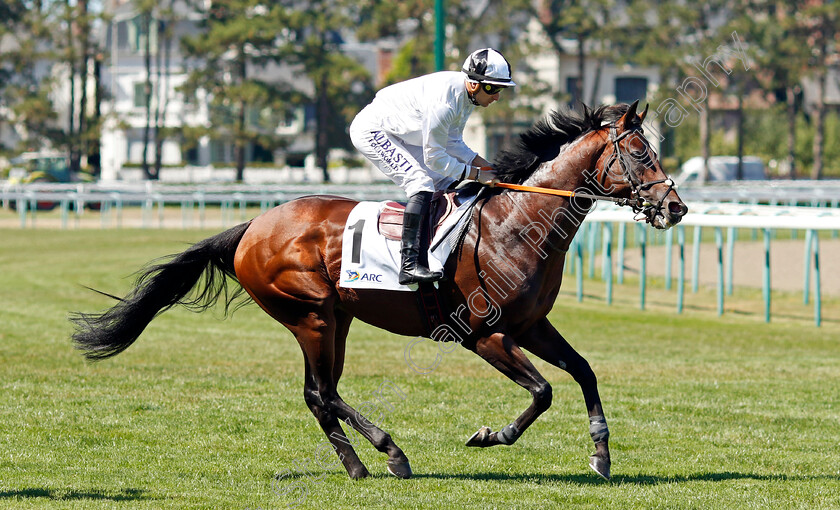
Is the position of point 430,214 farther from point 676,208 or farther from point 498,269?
point 676,208

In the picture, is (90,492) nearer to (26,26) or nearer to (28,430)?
(28,430)

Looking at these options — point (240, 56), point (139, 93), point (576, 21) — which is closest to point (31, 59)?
point (240, 56)

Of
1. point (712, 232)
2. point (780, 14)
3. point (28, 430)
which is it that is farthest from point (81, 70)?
point (28, 430)

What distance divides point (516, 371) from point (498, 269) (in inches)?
→ 20.0

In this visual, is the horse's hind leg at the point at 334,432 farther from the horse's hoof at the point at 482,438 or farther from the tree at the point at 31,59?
the tree at the point at 31,59

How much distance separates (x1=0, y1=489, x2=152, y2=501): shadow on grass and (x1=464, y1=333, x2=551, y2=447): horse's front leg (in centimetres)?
168

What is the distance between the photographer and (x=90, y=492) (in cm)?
476

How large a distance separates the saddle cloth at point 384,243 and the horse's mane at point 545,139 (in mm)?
249

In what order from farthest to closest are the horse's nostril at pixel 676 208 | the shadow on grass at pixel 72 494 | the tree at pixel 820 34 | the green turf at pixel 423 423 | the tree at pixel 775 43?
the tree at pixel 820 34, the tree at pixel 775 43, the horse's nostril at pixel 676 208, the green turf at pixel 423 423, the shadow on grass at pixel 72 494

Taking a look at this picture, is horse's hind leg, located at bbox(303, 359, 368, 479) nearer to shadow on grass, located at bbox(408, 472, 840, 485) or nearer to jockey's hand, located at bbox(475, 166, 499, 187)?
shadow on grass, located at bbox(408, 472, 840, 485)

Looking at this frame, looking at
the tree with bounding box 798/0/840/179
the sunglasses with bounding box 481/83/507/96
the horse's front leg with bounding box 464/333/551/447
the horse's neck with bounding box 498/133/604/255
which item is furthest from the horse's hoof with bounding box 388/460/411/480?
the tree with bounding box 798/0/840/179

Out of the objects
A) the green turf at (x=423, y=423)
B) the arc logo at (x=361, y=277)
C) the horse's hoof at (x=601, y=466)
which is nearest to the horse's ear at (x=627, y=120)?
the arc logo at (x=361, y=277)

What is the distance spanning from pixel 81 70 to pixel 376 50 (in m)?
20.5

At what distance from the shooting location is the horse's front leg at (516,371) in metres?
5.04
